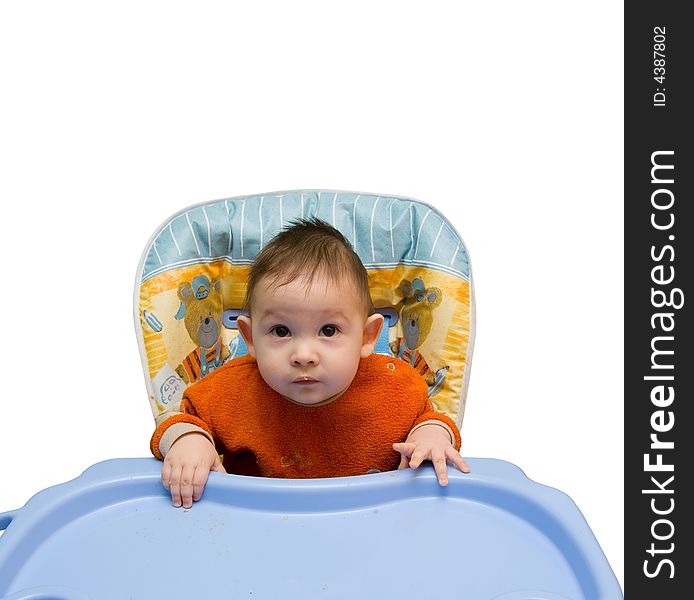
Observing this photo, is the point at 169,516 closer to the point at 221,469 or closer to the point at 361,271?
the point at 221,469

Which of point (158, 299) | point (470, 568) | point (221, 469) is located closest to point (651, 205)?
point (470, 568)

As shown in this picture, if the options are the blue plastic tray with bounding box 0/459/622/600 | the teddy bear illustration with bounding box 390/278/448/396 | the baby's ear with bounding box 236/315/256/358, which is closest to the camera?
the blue plastic tray with bounding box 0/459/622/600

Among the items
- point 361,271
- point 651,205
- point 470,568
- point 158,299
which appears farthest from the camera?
point 158,299

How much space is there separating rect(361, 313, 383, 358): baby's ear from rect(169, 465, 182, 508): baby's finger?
0.36m

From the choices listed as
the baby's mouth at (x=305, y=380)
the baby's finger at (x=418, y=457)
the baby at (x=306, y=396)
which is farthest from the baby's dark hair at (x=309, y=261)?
the baby's finger at (x=418, y=457)

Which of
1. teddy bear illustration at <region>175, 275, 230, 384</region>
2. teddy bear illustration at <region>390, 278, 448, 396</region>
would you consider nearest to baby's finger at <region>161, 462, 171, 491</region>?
teddy bear illustration at <region>175, 275, 230, 384</region>

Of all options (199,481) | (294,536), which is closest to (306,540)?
(294,536)

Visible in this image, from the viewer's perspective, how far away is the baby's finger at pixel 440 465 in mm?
1377

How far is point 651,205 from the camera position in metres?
1.36

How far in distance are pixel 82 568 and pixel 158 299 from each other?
1.94 feet

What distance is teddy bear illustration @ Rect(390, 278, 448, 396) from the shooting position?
1733 millimetres

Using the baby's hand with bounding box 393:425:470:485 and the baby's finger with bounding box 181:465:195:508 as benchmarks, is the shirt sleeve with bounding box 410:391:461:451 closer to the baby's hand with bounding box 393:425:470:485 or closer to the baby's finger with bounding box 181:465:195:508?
the baby's hand with bounding box 393:425:470:485

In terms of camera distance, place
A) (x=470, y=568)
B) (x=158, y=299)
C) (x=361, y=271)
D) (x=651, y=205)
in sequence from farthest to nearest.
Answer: (x=158, y=299) → (x=361, y=271) → (x=651, y=205) → (x=470, y=568)

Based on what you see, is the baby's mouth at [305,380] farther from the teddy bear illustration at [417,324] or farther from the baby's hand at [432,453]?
the teddy bear illustration at [417,324]
